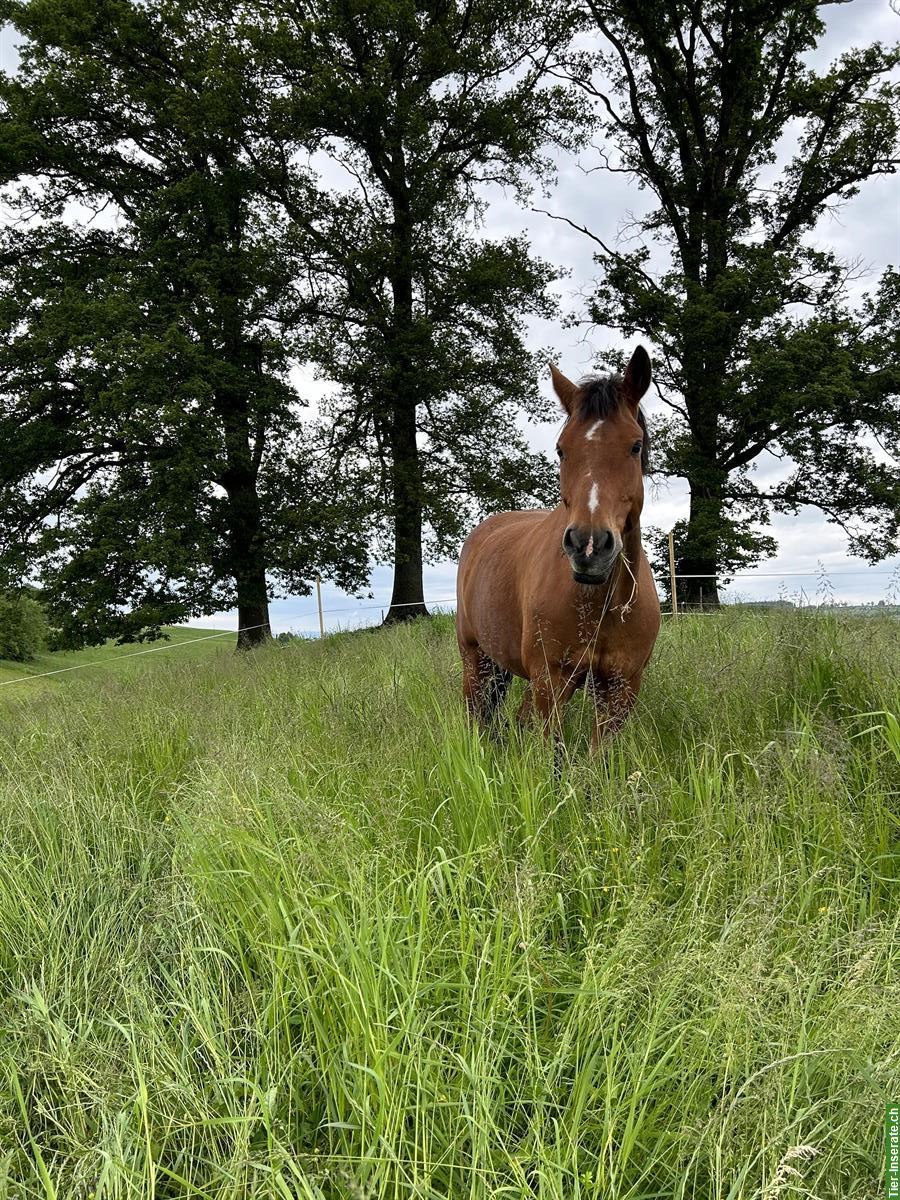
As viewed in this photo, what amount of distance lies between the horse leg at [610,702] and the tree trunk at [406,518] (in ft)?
33.9

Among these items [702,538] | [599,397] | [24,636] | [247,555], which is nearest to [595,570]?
[599,397]

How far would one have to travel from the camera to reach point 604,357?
16516mm

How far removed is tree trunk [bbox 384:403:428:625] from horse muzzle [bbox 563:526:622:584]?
1086cm

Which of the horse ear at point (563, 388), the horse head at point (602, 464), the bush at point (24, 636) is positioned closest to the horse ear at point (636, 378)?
the horse head at point (602, 464)

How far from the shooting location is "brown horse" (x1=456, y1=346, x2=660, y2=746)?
3121 millimetres

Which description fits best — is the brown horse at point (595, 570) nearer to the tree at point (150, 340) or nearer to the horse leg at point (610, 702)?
the horse leg at point (610, 702)

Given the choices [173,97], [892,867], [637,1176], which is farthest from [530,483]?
[637,1176]

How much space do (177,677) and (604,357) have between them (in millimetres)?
12604

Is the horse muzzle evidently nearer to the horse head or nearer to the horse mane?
the horse head

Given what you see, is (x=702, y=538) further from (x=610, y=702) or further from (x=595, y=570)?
(x=595, y=570)

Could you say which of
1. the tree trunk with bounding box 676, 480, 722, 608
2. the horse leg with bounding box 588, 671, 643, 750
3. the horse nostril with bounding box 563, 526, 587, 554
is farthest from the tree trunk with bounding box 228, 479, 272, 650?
the horse nostril with bounding box 563, 526, 587, 554

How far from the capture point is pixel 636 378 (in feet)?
11.9

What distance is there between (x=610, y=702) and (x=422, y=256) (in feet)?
44.7

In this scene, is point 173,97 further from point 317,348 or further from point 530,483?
point 530,483
